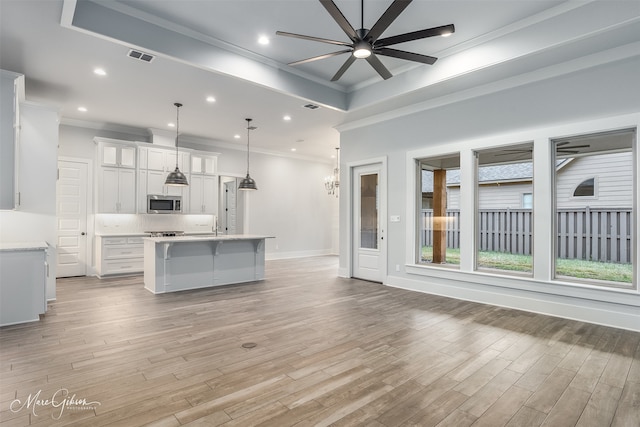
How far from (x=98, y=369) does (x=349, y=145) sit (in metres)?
5.73

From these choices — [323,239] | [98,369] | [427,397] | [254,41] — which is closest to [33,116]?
[254,41]

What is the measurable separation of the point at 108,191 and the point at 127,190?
357 mm

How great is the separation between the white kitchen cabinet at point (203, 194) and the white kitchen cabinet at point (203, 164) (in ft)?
0.41

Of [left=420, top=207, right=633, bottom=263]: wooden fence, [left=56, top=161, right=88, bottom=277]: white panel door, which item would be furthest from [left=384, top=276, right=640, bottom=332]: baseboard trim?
[left=56, top=161, right=88, bottom=277]: white panel door

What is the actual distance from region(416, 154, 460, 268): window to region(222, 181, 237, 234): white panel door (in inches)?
231

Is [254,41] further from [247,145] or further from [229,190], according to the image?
[229,190]

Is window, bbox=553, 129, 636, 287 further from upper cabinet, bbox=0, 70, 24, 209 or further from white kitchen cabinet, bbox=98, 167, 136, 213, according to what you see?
white kitchen cabinet, bbox=98, 167, 136, 213

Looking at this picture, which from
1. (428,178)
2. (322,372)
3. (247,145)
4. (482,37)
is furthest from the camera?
(247,145)

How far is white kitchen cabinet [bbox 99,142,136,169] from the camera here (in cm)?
716

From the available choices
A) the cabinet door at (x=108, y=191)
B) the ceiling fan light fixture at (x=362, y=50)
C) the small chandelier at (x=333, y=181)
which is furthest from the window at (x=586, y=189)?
the cabinet door at (x=108, y=191)

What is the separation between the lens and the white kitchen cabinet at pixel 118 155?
716 cm

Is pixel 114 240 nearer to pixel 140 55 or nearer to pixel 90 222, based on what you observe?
pixel 90 222

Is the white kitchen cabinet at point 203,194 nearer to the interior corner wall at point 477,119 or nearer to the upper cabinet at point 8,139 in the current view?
the interior corner wall at point 477,119

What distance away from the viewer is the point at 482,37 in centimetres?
444
